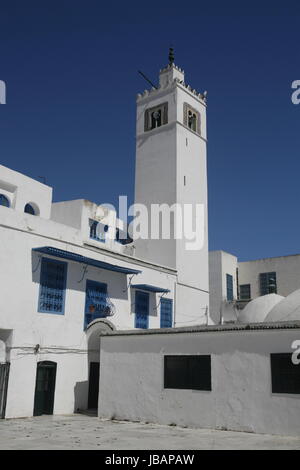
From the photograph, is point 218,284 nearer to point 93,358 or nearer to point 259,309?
point 259,309

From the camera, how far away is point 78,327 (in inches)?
777

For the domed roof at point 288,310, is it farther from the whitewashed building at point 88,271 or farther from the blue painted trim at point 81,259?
the blue painted trim at point 81,259

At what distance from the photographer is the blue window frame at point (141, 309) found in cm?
2322

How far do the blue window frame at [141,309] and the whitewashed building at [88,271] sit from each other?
0.05 m

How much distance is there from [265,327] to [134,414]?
18.9 ft

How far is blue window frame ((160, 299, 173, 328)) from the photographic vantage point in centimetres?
2486

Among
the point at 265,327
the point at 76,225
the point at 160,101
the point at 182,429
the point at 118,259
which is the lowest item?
the point at 182,429

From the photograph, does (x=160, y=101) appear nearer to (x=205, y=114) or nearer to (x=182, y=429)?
(x=205, y=114)

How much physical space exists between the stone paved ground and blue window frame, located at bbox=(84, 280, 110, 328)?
16.2 ft

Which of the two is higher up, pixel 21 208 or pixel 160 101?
pixel 160 101

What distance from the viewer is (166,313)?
2516 cm

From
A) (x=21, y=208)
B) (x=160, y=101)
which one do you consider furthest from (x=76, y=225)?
(x=160, y=101)

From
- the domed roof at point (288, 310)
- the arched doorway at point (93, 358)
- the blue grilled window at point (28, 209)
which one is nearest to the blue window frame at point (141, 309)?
the arched doorway at point (93, 358)

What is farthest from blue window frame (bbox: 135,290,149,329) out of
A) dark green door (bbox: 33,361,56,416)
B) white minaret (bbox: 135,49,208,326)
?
dark green door (bbox: 33,361,56,416)
